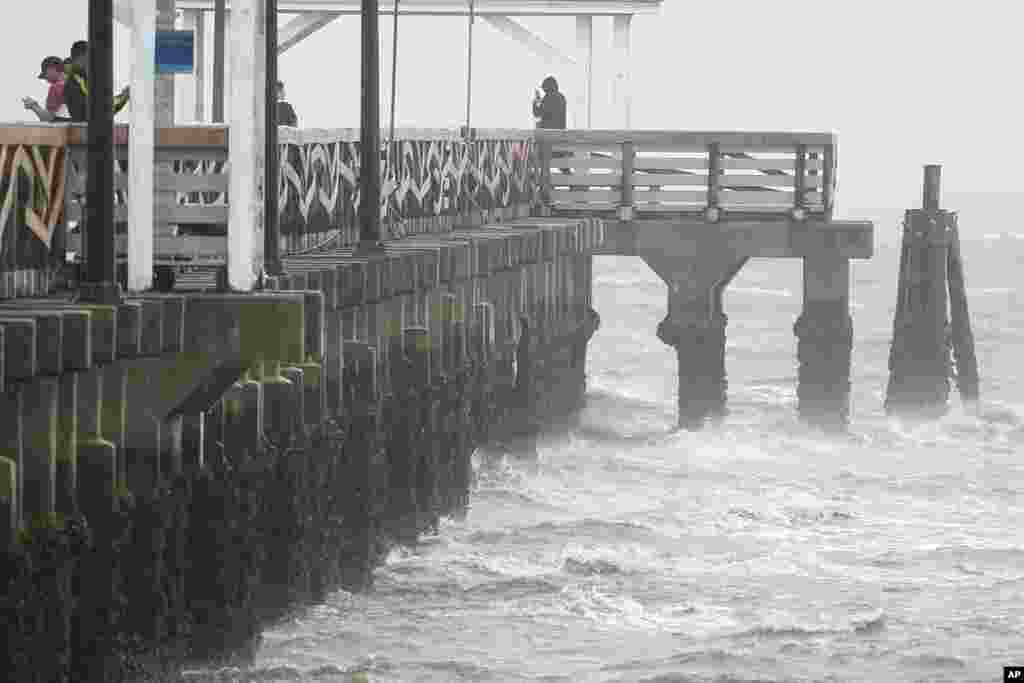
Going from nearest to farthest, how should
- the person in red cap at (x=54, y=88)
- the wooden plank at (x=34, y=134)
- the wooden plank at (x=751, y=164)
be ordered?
1. the wooden plank at (x=34, y=134)
2. the person in red cap at (x=54, y=88)
3. the wooden plank at (x=751, y=164)

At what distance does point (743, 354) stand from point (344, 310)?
43796mm

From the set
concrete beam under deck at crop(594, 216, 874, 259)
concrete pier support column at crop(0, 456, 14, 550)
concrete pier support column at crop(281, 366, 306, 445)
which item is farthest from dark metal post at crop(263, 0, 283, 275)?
concrete beam under deck at crop(594, 216, 874, 259)

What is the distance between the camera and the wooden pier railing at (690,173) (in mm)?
33344

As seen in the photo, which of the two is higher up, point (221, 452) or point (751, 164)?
point (751, 164)

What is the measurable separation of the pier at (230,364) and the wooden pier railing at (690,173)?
13.7ft

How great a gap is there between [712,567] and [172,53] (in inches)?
353

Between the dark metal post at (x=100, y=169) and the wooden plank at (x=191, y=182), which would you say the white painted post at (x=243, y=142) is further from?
the dark metal post at (x=100, y=169)

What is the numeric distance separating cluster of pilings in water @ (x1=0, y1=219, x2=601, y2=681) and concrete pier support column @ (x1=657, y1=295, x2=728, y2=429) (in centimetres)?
753

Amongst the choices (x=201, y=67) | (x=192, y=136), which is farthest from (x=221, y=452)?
(x=201, y=67)

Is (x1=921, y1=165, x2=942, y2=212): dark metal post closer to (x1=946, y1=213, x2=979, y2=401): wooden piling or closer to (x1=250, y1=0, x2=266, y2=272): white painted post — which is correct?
(x1=946, y1=213, x2=979, y2=401): wooden piling

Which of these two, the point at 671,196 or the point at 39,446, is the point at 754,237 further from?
the point at 39,446

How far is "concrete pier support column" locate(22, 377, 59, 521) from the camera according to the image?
13.1m

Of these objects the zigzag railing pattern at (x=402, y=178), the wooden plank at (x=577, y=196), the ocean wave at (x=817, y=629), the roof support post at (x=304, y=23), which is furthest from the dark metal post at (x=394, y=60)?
the roof support post at (x=304, y=23)

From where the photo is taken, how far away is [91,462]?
45.3 feet
